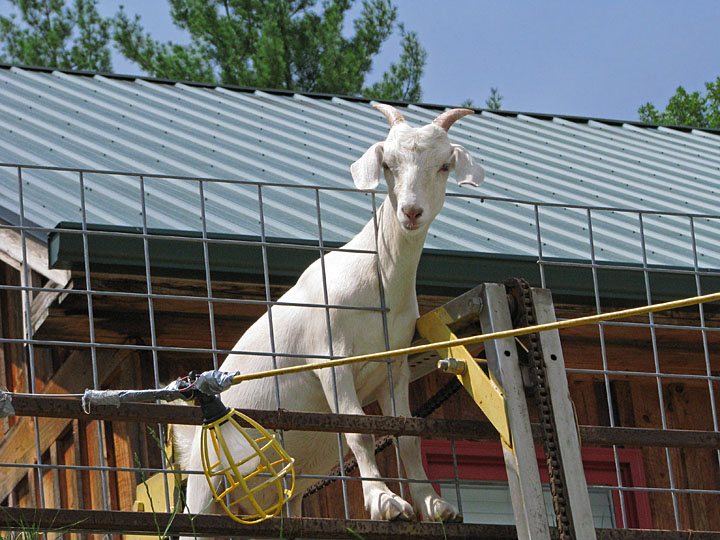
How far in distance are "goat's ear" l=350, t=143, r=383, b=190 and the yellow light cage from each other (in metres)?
0.98

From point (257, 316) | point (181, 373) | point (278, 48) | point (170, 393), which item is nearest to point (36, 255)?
point (181, 373)

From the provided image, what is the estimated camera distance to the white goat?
16.3 ft

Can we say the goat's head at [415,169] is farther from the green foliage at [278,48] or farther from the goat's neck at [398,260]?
the green foliage at [278,48]

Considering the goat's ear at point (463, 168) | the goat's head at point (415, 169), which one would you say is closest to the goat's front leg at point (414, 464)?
the goat's head at point (415, 169)

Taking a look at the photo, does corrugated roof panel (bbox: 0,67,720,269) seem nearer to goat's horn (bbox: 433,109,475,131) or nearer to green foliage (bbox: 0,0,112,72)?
goat's horn (bbox: 433,109,475,131)

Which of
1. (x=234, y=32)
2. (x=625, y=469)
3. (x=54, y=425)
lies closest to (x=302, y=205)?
(x=54, y=425)

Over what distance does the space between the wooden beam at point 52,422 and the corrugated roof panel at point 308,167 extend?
2.38 ft

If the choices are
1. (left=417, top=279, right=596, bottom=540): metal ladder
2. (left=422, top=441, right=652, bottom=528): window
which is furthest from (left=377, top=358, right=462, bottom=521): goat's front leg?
(left=422, top=441, right=652, bottom=528): window

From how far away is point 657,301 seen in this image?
6883mm

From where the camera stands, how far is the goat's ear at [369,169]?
5.05 metres

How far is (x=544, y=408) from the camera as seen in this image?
4.40m

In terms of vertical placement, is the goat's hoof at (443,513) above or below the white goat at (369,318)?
below

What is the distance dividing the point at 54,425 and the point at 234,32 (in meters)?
14.9

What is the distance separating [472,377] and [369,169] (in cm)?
94
